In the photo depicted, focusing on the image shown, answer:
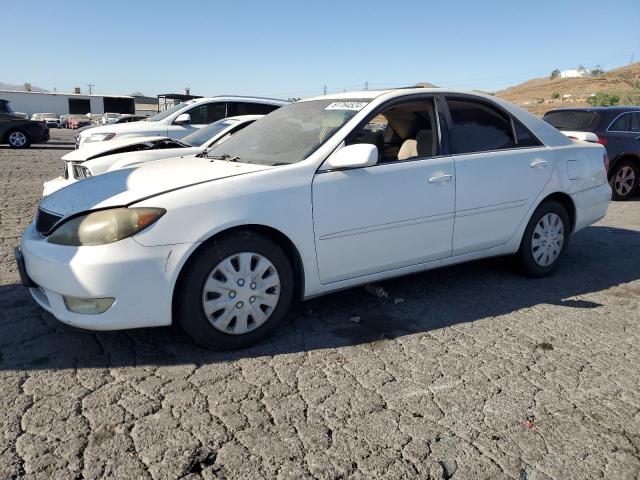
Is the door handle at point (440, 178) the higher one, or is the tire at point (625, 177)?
the door handle at point (440, 178)

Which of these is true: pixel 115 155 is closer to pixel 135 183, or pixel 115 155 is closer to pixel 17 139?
pixel 135 183

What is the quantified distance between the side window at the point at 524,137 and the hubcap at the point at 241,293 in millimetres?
2559

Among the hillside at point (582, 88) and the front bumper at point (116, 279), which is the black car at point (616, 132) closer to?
the front bumper at point (116, 279)

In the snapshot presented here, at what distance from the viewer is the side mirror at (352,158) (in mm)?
3410

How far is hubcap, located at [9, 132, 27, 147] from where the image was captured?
1847 cm

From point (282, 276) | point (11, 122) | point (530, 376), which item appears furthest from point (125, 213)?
point (11, 122)

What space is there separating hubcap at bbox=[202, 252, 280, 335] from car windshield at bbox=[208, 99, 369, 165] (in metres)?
0.75

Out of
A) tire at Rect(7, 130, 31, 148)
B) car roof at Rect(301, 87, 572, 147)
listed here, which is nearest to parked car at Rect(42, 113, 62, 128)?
tire at Rect(7, 130, 31, 148)

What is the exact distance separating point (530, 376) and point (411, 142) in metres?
1.99

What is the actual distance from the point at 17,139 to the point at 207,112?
11.4 metres

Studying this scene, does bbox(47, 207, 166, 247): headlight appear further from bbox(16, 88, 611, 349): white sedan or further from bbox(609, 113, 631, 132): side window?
bbox(609, 113, 631, 132): side window

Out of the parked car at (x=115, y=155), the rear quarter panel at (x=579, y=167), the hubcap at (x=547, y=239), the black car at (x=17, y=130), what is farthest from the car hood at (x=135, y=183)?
the black car at (x=17, y=130)

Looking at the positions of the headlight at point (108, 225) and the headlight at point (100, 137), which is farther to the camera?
the headlight at point (100, 137)

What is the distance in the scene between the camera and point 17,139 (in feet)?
61.1
